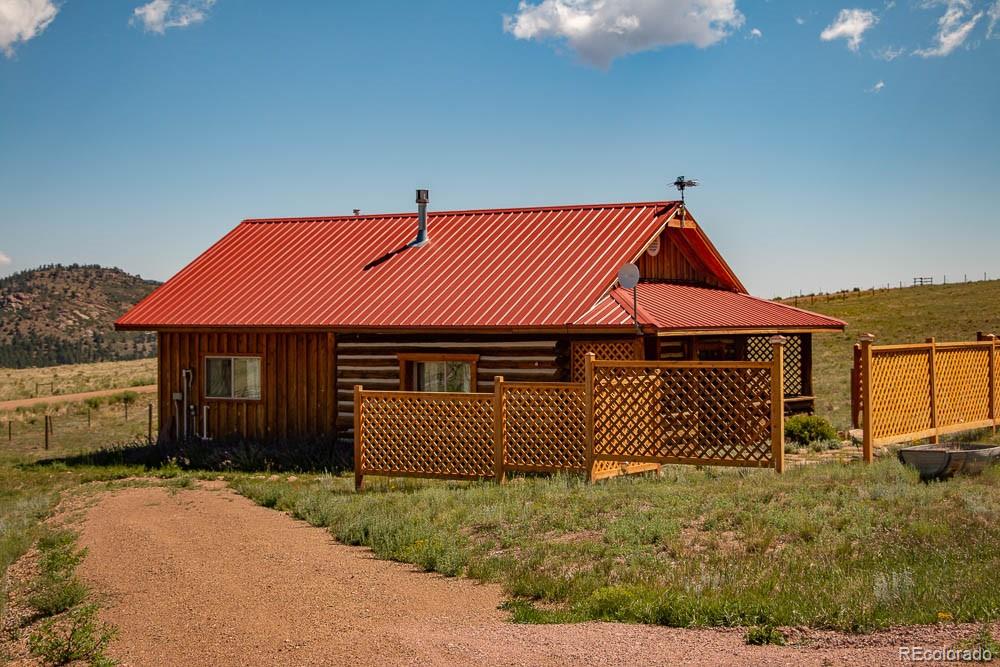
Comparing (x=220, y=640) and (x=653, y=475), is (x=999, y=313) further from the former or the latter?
(x=220, y=640)

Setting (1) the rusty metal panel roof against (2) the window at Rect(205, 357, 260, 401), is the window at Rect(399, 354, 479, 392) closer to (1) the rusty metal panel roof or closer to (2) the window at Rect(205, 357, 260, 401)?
(1) the rusty metal panel roof

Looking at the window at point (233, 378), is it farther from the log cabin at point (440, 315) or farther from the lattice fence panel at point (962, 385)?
the lattice fence panel at point (962, 385)

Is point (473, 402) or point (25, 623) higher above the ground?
point (473, 402)

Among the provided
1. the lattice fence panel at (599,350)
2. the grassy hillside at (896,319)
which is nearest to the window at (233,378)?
the lattice fence panel at (599,350)

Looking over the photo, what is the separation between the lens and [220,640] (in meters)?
8.12

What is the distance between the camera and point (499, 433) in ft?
47.1

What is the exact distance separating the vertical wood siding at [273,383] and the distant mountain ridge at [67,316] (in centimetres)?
7275

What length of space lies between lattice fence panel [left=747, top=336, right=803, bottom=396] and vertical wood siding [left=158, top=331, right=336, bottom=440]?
9.29 m

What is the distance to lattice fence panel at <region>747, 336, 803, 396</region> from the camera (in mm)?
22250

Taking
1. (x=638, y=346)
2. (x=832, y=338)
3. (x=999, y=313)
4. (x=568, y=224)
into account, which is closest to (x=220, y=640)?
(x=638, y=346)

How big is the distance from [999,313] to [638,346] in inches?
1820

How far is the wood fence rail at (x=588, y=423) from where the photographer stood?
13.4 meters

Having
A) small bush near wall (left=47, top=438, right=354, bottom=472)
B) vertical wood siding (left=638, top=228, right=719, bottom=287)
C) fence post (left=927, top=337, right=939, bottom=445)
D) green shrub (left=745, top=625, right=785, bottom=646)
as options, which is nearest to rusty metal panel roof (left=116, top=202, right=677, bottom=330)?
vertical wood siding (left=638, top=228, right=719, bottom=287)

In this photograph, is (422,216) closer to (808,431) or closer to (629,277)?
(629,277)
